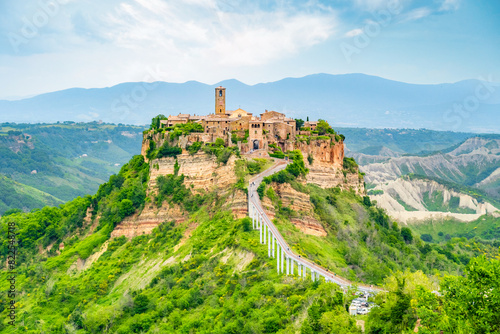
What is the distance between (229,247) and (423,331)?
2671cm

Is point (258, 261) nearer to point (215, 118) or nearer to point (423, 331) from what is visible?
point (423, 331)

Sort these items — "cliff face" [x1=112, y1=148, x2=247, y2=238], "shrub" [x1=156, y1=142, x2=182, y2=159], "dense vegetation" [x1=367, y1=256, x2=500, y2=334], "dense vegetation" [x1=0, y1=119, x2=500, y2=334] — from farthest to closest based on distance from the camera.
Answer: "shrub" [x1=156, y1=142, x2=182, y2=159]
"cliff face" [x1=112, y1=148, x2=247, y2=238]
"dense vegetation" [x1=0, y1=119, x2=500, y2=334]
"dense vegetation" [x1=367, y1=256, x2=500, y2=334]

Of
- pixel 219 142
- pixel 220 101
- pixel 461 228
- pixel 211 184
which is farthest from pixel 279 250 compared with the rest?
pixel 461 228

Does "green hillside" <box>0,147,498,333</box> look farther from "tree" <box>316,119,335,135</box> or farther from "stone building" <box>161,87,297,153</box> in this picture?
"tree" <box>316,119,335,135</box>

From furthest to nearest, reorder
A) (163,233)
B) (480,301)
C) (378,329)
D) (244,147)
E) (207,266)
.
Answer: (244,147), (163,233), (207,266), (378,329), (480,301)

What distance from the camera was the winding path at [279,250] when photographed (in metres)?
43.1

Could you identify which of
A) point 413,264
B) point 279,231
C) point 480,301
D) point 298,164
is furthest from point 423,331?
point 413,264

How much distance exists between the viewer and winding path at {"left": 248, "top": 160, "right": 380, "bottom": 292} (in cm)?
4312

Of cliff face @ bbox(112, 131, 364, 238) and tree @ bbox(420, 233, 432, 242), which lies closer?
cliff face @ bbox(112, 131, 364, 238)

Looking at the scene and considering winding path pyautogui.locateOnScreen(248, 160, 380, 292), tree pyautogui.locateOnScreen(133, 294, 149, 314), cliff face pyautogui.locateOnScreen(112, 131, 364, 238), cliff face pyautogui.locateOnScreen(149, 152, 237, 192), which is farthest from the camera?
cliff face pyautogui.locateOnScreen(149, 152, 237, 192)

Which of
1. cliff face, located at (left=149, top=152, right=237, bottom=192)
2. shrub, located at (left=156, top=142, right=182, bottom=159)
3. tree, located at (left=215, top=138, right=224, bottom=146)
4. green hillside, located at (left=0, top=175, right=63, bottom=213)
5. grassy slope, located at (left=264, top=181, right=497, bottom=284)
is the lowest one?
green hillside, located at (left=0, top=175, right=63, bottom=213)

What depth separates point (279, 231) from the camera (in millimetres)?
53250

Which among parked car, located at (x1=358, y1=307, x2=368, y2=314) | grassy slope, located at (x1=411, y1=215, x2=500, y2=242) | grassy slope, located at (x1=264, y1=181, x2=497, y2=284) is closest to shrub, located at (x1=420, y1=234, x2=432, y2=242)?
grassy slope, located at (x1=411, y1=215, x2=500, y2=242)

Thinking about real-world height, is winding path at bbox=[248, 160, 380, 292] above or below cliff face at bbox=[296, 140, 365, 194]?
below
